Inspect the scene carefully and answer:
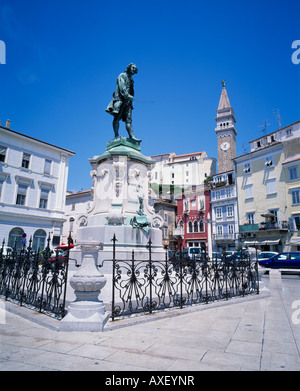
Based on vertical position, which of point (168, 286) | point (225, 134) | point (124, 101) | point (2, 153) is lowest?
point (168, 286)

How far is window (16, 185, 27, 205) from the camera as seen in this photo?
2732cm

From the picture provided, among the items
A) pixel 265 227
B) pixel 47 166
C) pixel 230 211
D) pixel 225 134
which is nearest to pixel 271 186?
pixel 265 227

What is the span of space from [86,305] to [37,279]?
2.78 meters

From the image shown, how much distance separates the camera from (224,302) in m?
6.65

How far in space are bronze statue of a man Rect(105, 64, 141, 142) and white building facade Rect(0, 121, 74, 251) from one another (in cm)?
1884

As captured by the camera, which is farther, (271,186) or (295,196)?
(271,186)

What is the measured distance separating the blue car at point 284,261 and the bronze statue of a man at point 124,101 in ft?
47.4

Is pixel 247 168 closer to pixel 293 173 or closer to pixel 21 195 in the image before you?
pixel 293 173

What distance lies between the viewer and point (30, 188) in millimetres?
28469

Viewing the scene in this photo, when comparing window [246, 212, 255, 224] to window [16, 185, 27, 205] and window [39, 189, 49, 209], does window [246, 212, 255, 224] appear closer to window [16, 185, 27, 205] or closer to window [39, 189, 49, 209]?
window [39, 189, 49, 209]

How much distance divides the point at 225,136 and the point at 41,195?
196ft

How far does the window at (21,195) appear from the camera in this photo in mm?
27322

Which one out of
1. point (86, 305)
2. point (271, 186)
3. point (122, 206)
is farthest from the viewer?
point (271, 186)
